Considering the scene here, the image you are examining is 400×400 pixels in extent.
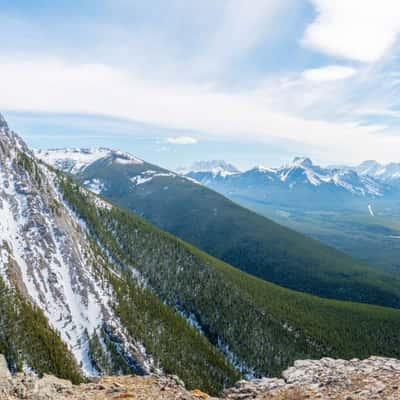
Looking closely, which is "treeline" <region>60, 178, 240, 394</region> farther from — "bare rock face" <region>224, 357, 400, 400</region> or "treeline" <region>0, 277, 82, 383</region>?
"bare rock face" <region>224, 357, 400, 400</region>

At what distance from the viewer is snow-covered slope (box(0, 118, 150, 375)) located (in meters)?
123

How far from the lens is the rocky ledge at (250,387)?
27156 millimetres

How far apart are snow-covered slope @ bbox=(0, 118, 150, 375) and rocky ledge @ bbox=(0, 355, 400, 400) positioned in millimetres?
90684

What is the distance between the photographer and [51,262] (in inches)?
5571

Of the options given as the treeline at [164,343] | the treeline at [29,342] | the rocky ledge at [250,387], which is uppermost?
the rocky ledge at [250,387]

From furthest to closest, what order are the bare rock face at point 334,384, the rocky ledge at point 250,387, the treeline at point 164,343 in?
the treeline at point 164,343 < the rocky ledge at point 250,387 < the bare rock face at point 334,384

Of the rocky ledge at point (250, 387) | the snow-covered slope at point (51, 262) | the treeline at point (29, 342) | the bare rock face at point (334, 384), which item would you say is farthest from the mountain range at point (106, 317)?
the bare rock face at point (334, 384)

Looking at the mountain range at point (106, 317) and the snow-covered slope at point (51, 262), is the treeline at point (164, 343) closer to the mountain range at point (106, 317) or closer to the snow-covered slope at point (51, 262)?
the mountain range at point (106, 317)

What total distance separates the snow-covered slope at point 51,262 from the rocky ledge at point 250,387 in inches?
3570

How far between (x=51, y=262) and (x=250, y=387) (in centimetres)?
12686

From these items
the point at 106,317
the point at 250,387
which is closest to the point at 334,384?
the point at 250,387

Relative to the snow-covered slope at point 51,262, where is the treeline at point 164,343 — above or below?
below

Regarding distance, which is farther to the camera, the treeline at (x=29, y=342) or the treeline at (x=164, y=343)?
the treeline at (x=164, y=343)

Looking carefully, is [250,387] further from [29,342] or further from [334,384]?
[29,342]
